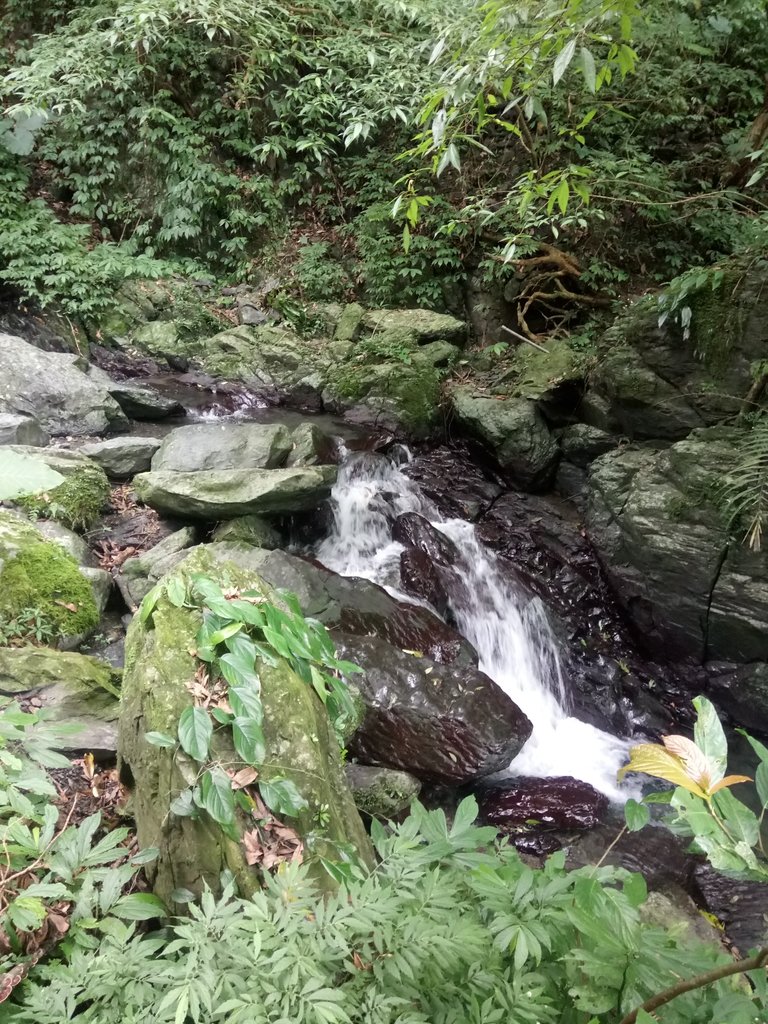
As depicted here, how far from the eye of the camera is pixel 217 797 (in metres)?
1.81

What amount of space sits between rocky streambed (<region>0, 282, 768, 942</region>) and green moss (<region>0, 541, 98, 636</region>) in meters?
0.01

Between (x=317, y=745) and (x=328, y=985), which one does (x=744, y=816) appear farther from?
(x=317, y=745)

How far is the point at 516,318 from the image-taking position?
909 centimetres

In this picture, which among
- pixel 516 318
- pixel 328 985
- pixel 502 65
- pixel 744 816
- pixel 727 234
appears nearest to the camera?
pixel 744 816

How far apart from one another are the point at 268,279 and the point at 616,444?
21.8 feet

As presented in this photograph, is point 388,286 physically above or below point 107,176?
below

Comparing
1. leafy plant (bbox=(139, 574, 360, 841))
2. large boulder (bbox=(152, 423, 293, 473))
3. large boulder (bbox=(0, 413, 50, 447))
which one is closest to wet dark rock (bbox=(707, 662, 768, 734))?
leafy plant (bbox=(139, 574, 360, 841))

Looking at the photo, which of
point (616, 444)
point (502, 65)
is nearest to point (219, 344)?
Result: point (616, 444)

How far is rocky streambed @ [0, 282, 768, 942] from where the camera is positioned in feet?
10.6

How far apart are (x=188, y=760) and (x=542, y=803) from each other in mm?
3216

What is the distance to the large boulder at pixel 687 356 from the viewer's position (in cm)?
556

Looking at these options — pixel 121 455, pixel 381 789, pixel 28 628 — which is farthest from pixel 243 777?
pixel 121 455

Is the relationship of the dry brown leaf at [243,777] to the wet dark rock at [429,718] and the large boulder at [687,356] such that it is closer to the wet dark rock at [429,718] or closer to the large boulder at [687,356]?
the wet dark rock at [429,718]

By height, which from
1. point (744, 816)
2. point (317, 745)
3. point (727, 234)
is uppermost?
point (727, 234)
